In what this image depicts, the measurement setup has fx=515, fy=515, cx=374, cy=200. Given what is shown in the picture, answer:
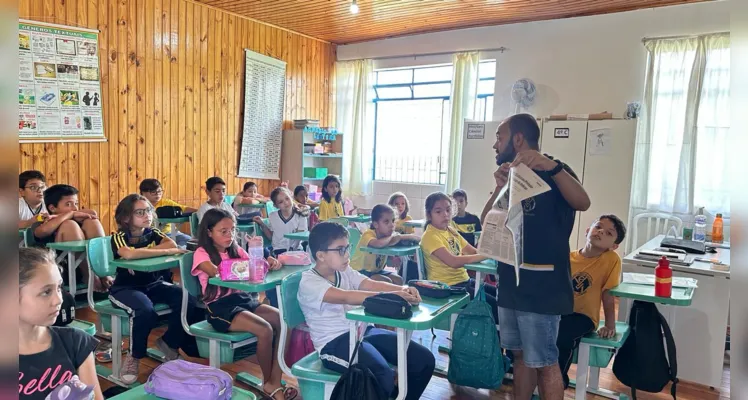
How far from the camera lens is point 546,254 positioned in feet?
6.70

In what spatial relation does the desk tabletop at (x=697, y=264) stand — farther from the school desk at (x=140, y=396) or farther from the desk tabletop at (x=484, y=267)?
the school desk at (x=140, y=396)

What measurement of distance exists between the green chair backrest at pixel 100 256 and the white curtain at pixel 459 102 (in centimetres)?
449

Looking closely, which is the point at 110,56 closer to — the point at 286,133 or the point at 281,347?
the point at 286,133

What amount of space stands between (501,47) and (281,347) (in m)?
5.21

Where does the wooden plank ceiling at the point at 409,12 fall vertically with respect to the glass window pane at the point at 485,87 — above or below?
above

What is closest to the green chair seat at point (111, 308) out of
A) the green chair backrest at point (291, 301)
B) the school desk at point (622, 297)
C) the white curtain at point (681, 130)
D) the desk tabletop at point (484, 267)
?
the green chair backrest at point (291, 301)

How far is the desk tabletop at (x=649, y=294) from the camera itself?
246cm

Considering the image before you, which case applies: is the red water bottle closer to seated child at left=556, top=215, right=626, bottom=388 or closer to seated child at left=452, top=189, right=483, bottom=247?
seated child at left=556, top=215, right=626, bottom=388

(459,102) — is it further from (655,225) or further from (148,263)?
(148,263)

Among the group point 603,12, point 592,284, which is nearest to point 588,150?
point 603,12

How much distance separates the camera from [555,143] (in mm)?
5449

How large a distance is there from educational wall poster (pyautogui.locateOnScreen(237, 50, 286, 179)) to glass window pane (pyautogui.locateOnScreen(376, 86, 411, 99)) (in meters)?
1.46

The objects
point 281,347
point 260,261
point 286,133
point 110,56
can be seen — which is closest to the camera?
point 281,347

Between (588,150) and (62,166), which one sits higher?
(588,150)
